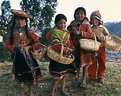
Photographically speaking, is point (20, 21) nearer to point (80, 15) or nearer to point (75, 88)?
point (80, 15)

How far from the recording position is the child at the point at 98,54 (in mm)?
7547

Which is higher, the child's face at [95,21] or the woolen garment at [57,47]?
the child's face at [95,21]

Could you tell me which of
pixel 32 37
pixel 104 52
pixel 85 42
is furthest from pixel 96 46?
pixel 32 37

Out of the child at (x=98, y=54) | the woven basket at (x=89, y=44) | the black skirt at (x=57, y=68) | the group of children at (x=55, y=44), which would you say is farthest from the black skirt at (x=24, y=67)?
the child at (x=98, y=54)

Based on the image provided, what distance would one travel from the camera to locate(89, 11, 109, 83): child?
24.8 feet

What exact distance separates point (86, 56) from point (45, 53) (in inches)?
39.3

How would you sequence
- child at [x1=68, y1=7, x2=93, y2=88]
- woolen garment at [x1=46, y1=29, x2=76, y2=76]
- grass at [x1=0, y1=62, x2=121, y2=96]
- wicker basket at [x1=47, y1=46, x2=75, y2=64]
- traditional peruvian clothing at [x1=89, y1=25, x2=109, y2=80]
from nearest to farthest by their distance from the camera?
wicker basket at [x1=47, y1=46, x2=75, y2=64] < woolen garment at [x1=46, y1=29, x2=76, y2=76] < child at [x1=68, y1=7, x2=93, y2=88] < grass at [x1=0, y1=62, x2=121, y2=96] < traditional peruvian clothing at [x1=89, y1=25, x2=109, y2=80]

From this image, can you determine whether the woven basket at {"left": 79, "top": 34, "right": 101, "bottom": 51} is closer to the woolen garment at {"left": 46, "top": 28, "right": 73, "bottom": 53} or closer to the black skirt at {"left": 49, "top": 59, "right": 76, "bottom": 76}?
the woolen garment at {"left": 46, "top": 28, "right": 73, "bottom": 53}

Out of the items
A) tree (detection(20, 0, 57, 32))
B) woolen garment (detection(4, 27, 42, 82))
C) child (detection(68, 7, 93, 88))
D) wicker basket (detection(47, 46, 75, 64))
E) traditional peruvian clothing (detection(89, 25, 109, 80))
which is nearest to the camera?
wicker basket (detection(47, 46, 75, 64))

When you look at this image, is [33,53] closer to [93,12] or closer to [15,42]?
[15,42]

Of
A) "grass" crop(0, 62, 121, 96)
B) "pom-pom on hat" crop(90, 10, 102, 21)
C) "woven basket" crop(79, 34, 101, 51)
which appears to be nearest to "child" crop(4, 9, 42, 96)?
"woven basket" crop(79, 34, 101, 51)

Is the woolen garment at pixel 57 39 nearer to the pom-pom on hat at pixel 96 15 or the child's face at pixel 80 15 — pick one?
the child's face at pixel 80 15

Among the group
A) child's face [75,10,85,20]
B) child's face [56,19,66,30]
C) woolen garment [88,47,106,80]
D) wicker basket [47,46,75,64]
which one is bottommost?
woolen garment [88,47,106,80]

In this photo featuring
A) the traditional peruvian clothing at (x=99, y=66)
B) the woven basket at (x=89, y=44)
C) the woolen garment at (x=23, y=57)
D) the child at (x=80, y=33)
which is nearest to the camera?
the woolen garment at (x=23, y=57)
